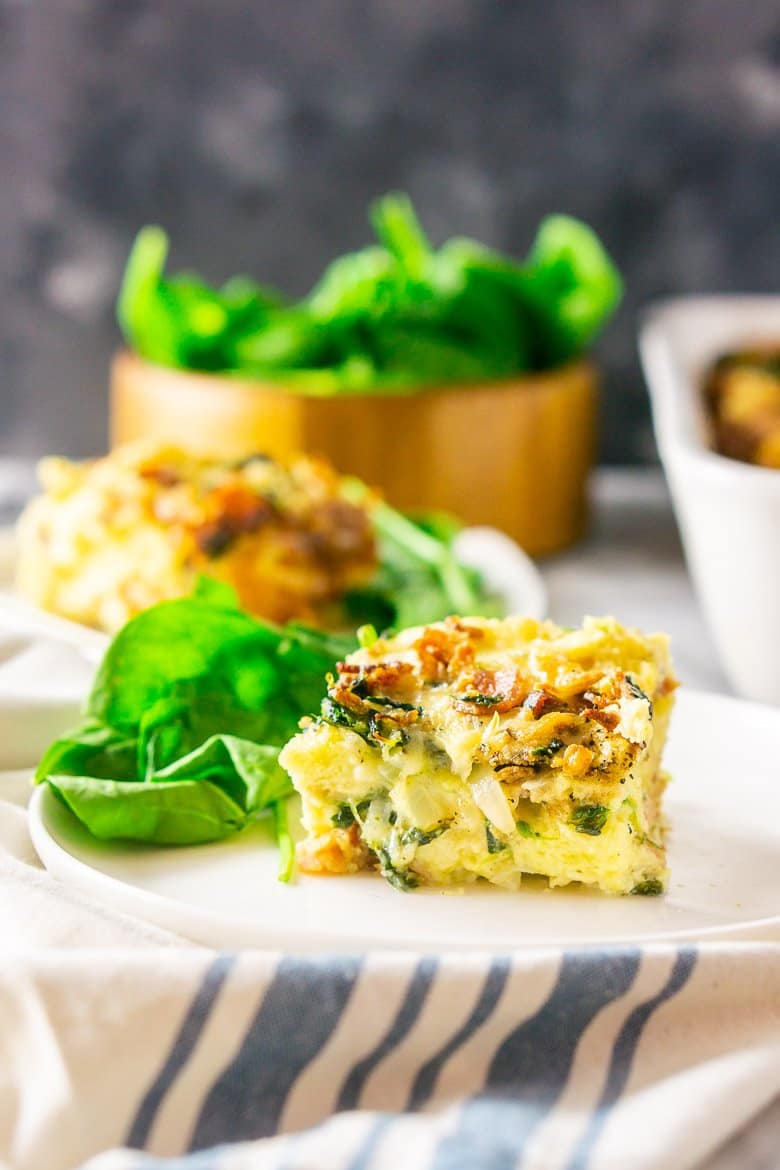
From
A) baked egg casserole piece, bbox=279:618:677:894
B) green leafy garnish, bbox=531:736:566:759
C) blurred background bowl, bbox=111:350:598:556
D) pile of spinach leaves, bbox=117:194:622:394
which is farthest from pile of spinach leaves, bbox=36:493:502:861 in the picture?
pile of spinach leaves, bbox=117:194:622:394

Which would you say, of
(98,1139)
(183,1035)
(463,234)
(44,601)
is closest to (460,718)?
(183,1035)

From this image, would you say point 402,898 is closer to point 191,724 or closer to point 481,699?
point 481,699

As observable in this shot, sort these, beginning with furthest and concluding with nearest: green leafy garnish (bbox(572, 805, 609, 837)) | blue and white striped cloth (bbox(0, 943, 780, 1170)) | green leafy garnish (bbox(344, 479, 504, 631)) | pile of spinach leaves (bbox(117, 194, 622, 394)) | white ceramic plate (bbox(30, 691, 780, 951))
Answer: pile of spinach leaves (bbox(117, 194, 622, 394)), green leafy garnish (bbox(344, 479, 504, 631)), green leafy garnish (bbox(572, 805, 609, 837)), white ceramic plate (bbox(30, 691, 780, 951)), blue and white striped cloth (bbox(0, 943, 780, 1170))

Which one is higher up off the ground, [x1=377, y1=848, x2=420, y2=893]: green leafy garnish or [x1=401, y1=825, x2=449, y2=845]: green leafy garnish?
[x1=401, y1=825, x2=449, y2=845]: green leafy garnish

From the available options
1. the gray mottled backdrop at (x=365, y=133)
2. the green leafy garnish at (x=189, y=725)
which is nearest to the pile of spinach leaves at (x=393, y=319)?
the gray mottled backdrop at (x=365, y=133)

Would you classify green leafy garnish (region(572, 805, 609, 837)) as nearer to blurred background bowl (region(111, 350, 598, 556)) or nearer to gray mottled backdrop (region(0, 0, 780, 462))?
blurred background bowl (region(111, 350, 598, 556))

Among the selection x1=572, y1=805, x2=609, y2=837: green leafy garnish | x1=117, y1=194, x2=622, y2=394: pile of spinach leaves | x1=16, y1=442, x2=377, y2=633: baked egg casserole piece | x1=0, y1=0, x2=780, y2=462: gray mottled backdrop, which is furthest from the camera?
x1=0, y1=0, x2=780, y2=462: gray mottled backdrop
